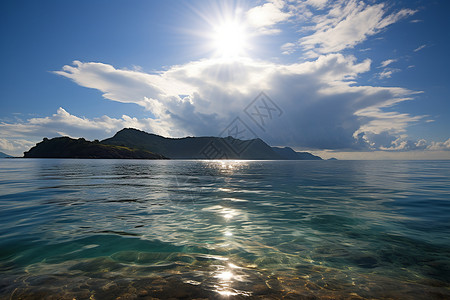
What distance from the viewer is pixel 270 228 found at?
11930 millimetres

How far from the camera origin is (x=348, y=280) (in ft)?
21.6

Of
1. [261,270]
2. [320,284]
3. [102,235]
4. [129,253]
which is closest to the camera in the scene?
[320,284]

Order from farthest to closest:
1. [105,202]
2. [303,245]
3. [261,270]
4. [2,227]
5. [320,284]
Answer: [105,202], [2,227], [303,245], [261,270], [320,284]

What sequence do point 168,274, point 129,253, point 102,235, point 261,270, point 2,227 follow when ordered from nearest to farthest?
point 168,274
point 261,270
point 129,253
point 102,235
point 2,227

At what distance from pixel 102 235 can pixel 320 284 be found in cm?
952

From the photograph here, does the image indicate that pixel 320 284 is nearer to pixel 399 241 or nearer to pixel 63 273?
pixel 399 241

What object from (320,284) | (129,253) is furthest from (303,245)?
(129,253)

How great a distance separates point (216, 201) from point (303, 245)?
1107cm

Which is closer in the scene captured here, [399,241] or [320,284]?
[320,284]

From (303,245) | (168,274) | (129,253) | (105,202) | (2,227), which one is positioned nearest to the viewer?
(168,274)

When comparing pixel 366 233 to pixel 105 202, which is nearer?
pixel 366 233

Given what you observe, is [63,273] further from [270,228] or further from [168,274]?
[270,228]

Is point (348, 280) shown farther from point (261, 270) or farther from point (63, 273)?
point (63, 273)

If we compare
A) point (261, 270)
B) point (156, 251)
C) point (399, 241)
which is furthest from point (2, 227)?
point (399, 241)
